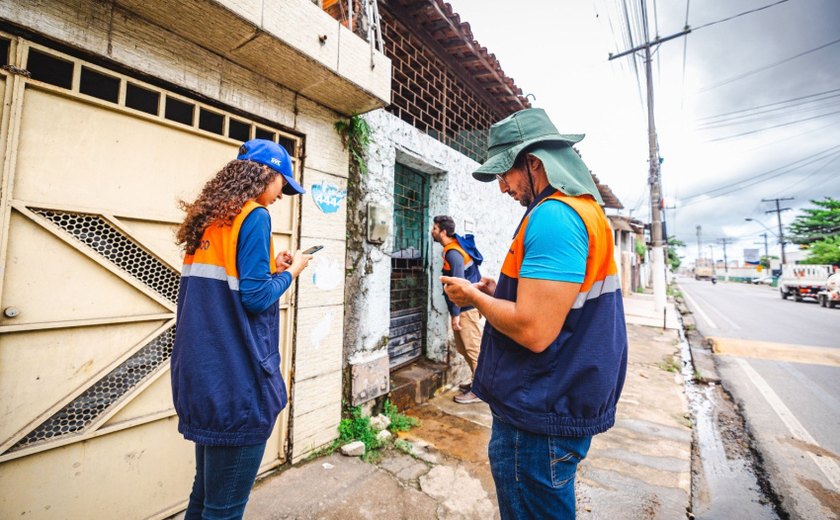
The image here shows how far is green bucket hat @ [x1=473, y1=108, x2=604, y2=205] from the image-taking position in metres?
1.35

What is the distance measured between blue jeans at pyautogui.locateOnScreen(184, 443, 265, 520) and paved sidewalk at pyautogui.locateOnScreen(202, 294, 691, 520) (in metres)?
1.07

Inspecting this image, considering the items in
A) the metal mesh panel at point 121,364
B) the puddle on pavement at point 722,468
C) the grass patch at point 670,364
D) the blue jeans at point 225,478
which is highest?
the metal mesh panel at point 121,364

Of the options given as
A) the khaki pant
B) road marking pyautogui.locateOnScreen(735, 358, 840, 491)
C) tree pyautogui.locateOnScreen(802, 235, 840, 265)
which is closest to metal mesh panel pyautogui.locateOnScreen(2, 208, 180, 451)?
the khaki pant

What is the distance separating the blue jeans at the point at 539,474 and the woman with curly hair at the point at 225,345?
3.16 ft

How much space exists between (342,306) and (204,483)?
1830mm

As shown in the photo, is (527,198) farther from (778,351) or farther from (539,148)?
(778,351)

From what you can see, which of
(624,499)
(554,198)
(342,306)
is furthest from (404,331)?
(554,198)

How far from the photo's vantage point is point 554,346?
4.08 feet

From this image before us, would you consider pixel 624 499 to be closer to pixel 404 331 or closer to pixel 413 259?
pixel 404 331

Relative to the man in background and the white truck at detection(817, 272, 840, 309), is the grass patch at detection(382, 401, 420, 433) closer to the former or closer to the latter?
the man in background

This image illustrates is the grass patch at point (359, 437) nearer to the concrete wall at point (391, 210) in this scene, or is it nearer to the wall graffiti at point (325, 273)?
the concrete wall at point (391, 210)

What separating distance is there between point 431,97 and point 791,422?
5.90 meters

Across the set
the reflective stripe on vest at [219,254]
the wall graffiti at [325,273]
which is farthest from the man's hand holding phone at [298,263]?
the wall graffiti at [325,273]

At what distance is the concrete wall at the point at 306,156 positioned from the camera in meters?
1.97
